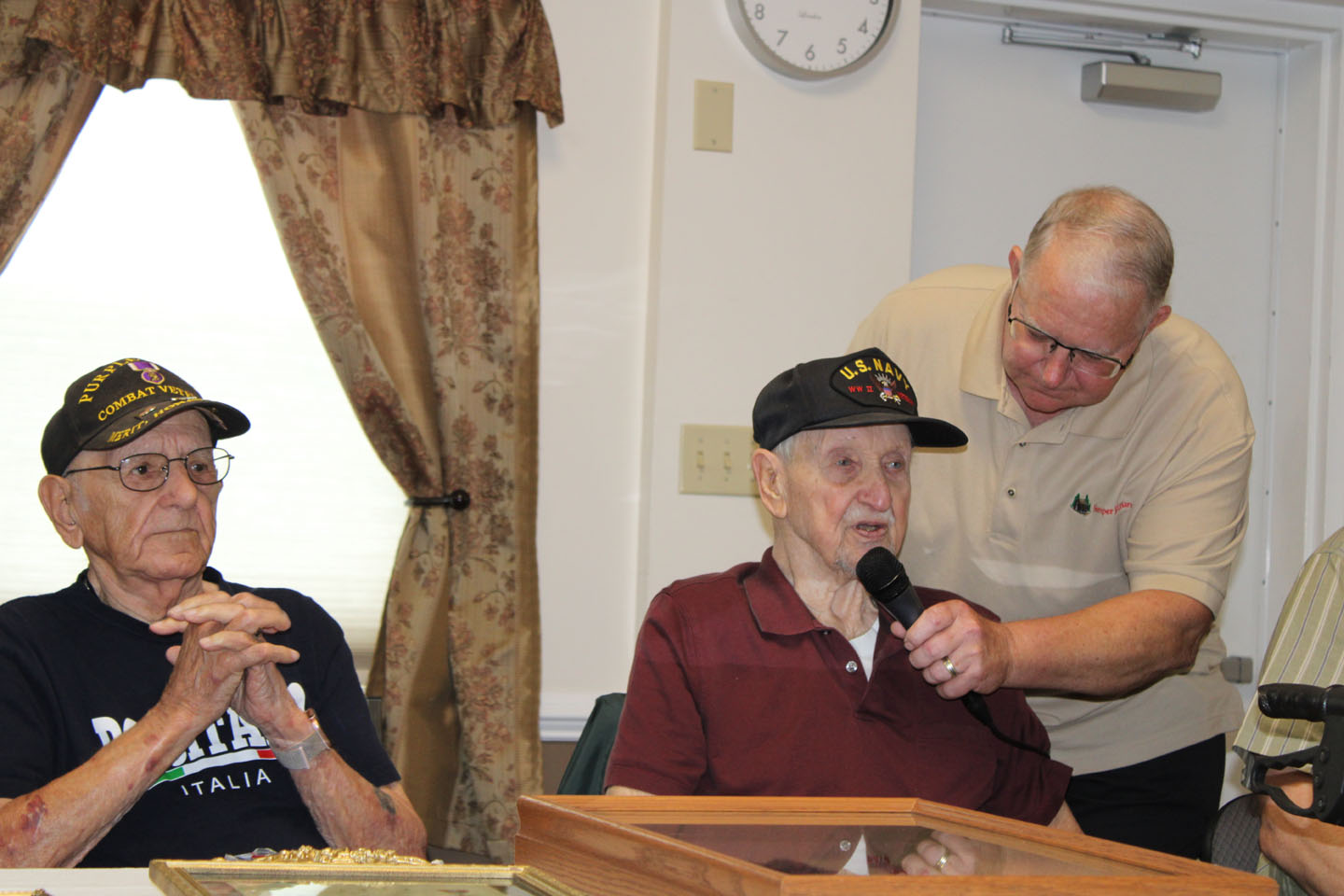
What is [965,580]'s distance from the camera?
7.34 feet

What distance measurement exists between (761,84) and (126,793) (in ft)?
7.38

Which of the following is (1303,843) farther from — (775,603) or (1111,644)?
(775,603)

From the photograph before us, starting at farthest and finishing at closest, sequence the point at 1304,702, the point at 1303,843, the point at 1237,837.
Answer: the point at 1237,837 < the point at 1303,843 < the point at 1304,702

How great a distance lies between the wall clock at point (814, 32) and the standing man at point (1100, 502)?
106 centimetres

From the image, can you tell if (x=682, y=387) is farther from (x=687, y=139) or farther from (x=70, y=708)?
(x=70, y=708)

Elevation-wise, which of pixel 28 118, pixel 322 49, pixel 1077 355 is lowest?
pixel 1077 355

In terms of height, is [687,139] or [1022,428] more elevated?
[687,139]

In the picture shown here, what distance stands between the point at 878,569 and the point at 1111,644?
0.46m

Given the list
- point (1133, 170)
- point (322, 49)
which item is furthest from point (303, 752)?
point (1133, 170)

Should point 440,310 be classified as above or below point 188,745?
above

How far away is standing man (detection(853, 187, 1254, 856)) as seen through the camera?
2059mm

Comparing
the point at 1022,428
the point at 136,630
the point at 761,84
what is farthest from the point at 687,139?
the point at 136,630

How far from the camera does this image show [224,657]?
172 centimetres

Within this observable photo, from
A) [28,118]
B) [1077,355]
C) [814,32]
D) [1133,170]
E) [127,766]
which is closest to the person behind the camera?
[127,766]
